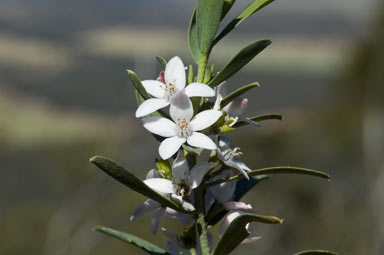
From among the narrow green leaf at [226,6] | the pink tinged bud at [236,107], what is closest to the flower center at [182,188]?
the pink tinged bud at [236,107]

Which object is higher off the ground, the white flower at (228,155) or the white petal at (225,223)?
the white flower at (228,155)

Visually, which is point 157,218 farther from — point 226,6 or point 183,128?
point 226,6

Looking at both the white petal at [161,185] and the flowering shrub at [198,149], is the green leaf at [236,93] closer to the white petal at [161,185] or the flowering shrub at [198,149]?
the flowering shrub at [198,149]

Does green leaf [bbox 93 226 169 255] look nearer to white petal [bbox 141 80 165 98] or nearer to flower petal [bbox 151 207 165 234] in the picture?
flower petal [bbox 151 207 165 234]

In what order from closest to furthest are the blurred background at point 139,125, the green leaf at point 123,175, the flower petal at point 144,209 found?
the green leaf at point 123,175 → the flower petal at point 144,209 → the blurred background at point 139,125

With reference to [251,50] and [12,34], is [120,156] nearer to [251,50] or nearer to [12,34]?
[251,50]

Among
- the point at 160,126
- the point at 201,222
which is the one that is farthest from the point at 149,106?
the point at 201,222

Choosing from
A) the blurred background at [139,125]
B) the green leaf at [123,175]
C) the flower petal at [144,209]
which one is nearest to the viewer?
the green leaf at [123,175]

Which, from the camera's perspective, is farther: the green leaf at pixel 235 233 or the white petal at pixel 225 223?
the white petal at pixel 225 223
